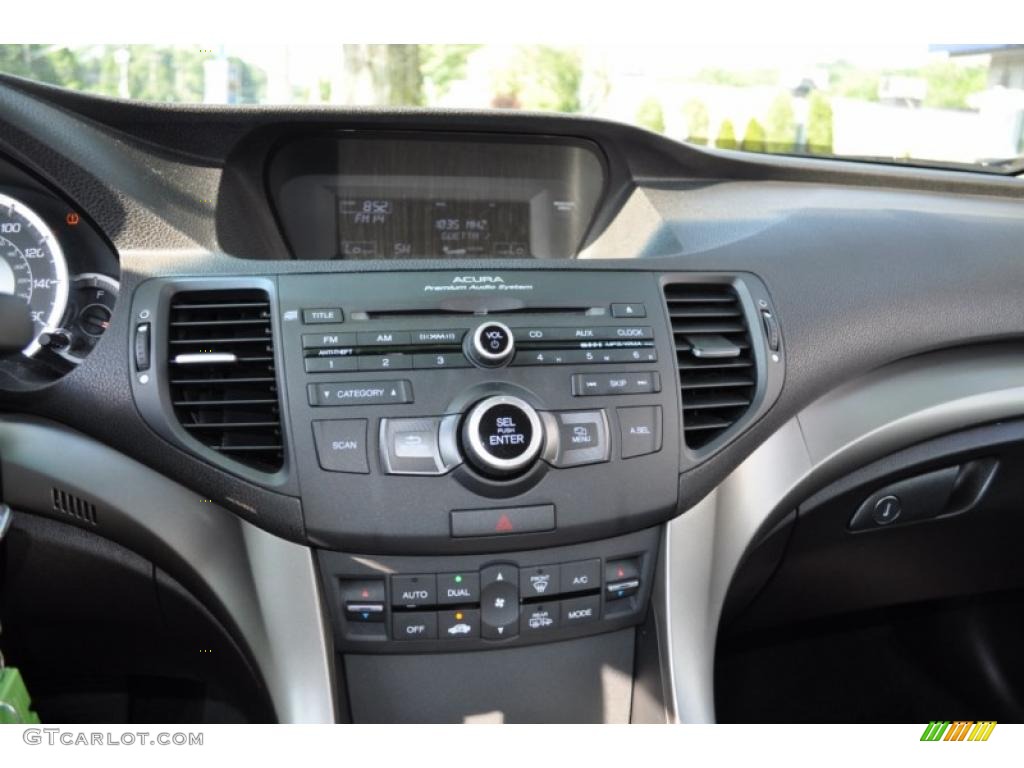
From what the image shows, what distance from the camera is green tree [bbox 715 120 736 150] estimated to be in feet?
6.76

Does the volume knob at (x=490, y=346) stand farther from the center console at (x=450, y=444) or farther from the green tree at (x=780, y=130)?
the green tree at (x=780, y=130)

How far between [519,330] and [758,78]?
112 cm

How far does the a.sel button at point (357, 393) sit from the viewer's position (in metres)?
1.38

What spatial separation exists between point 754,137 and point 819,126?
0.54 ft

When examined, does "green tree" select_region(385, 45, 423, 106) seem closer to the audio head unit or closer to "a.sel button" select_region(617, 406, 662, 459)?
the audio head unit

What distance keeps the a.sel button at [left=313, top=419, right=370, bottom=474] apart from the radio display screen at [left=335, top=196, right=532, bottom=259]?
541 mm

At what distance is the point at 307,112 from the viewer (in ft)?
5.59

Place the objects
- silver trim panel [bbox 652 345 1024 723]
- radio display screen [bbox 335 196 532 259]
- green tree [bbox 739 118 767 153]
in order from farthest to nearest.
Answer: green tree [bbox 739 118 767 153] → radio display screen [bbox 335 196 532 259] → silver trim panel [bbox 652 345 1024 723]

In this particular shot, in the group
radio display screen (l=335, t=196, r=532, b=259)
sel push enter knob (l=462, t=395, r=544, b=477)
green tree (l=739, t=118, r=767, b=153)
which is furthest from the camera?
green tree (l=739, t=118, r=767, b=153)

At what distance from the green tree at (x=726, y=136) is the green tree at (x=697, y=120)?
0.09 ft

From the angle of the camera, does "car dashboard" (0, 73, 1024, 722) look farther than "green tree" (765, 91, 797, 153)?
No

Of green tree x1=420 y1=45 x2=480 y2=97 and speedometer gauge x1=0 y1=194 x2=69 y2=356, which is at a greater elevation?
green tree x1=420 y1=45 x2=480 y2=97

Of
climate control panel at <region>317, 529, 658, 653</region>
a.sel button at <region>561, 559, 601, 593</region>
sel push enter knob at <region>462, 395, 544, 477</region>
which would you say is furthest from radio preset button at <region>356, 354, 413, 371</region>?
a.sel button at <region>561, 559, 601, 593</region>

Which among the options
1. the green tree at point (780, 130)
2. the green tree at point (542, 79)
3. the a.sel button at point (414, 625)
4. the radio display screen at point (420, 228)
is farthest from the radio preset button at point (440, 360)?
the green tree at point (780, 130)
